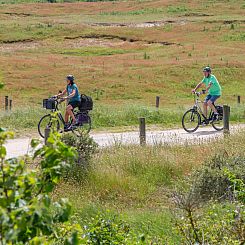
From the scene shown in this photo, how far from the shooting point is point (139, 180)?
13062 mm

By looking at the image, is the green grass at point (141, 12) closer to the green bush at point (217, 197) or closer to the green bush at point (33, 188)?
the green bush at point (217, 197)

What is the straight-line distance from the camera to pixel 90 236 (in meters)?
7.52

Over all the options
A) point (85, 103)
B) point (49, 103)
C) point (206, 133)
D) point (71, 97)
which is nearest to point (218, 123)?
point (206, 133)

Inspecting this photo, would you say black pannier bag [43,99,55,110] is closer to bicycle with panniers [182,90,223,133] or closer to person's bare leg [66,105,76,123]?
person's bare leg [66,105,76,123]

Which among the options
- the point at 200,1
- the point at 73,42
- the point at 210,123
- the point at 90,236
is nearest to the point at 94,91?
the point at 210,123

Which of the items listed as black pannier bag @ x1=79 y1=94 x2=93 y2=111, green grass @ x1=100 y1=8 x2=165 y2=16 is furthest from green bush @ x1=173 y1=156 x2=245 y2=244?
green grass @ x1=100 y1=8 x2=165 y2=16

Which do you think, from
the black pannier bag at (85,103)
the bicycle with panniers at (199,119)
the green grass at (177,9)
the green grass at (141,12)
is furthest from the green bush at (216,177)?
the green grass at (141,12)

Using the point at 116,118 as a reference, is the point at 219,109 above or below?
above

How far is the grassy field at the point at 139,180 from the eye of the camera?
10.3 metres

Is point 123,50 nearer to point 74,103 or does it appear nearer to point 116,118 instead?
point 116,118

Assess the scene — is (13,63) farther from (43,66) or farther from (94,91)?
(94,91)

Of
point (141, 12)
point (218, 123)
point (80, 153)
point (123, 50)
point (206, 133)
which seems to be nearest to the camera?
point (80, 153)

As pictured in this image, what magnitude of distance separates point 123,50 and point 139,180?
47105 mm

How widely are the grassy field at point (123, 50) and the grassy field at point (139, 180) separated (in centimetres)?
854
